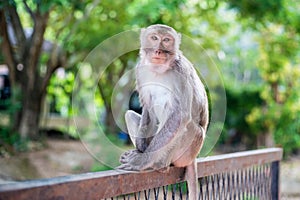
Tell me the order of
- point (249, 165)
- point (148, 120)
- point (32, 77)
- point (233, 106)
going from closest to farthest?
1. point (148, 120)
2. point (249, 165)
3. point (32, 77)
4. point (233, 106)

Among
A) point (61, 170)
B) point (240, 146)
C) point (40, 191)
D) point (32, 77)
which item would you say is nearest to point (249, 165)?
point (40, 191)

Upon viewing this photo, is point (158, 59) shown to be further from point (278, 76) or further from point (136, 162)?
point (278, 76)

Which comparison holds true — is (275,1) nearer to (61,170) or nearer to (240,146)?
(61,170)

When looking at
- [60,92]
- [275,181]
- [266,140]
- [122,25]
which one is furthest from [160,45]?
[60,92]

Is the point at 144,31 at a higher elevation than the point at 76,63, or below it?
below

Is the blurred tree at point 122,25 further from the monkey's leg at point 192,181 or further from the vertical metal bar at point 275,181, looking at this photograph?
the monkey's leg at point 192,181

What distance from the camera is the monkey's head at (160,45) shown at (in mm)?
1946

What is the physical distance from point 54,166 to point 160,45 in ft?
17.3

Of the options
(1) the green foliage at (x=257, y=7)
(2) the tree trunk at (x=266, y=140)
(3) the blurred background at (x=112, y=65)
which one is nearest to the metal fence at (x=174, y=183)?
(3) the blurred background at (x=112, y=65)

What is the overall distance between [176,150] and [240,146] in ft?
28.5

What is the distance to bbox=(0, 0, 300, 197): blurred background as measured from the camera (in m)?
6.23

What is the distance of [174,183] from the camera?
2.01m

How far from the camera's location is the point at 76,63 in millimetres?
8141

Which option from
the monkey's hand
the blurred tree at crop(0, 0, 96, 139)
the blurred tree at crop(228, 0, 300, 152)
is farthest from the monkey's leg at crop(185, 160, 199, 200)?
the blurred tree at crop(0, 0, 96, 139)
